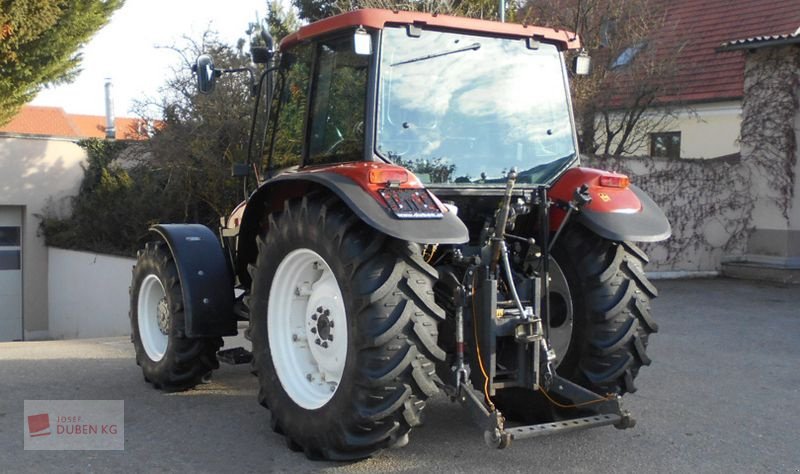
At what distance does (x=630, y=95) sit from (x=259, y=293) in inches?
481

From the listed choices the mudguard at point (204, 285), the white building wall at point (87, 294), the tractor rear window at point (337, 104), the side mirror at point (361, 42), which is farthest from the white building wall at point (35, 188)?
the side mirror at point (361, 42)

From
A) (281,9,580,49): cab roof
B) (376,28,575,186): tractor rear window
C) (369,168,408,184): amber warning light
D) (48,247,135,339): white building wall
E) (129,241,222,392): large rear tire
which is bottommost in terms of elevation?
(48,247,135,339): white building wall

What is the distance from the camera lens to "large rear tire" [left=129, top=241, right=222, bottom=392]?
572 cm

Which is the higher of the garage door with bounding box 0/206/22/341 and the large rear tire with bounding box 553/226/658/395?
the large rear tire with bounding box 553/226/658/395

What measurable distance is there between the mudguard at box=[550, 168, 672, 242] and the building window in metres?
15.0

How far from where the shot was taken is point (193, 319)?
5.37 meters

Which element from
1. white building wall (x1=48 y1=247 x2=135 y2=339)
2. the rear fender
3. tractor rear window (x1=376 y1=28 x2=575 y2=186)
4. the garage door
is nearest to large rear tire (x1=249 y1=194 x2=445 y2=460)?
the rear fender

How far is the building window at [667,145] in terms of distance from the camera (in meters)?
19.0

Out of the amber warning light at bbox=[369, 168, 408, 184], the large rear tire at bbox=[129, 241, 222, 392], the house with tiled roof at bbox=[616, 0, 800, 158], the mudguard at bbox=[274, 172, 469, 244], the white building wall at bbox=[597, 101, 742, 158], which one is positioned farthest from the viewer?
the white building wall at bbox=[597, 101, 742, 158]

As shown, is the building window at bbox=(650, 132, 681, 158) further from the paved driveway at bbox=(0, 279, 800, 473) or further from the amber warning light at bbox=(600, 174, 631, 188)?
the amber warning light at bbox=(600, 174, 631, 188)

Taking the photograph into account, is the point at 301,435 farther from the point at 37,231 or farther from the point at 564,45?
the point at 37,231

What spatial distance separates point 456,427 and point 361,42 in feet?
7.62

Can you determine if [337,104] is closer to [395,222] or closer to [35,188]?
[395,222]

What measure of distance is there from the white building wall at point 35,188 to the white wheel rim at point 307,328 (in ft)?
46.8
